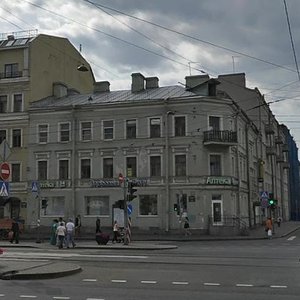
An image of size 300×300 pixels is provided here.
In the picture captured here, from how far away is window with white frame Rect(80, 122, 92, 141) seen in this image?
48438 millimetres

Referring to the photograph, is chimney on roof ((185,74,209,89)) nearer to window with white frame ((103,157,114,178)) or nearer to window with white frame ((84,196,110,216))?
window with white frame ((103,157,114,178))

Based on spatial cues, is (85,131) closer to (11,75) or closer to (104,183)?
(104,183)

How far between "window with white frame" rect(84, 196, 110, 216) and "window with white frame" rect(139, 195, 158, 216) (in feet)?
10.3

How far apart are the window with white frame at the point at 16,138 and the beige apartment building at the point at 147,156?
134 centimetres

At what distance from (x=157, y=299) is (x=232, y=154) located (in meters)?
37.7

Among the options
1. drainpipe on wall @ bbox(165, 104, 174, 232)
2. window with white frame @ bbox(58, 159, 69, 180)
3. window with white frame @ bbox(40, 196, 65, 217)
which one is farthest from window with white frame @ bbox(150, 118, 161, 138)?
window with white frame @ bbox(40, 196, 65, 217)

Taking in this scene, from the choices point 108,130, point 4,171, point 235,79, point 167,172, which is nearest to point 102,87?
point 108,130

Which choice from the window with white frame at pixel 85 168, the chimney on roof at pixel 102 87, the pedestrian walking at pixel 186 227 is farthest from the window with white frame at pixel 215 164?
the chimney on roof at pixel 102 87

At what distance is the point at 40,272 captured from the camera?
1436 centimetres

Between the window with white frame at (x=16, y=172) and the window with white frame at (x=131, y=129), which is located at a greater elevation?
the window with white frame at (x=131, y=129)

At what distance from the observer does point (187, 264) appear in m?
17.9

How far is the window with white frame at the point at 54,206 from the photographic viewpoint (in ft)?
158

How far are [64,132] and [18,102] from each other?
5.63 meters

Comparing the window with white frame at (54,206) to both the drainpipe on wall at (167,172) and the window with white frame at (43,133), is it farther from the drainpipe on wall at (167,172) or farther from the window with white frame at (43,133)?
the drainpipe on wall at (167,172)
